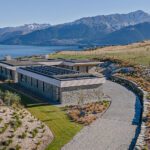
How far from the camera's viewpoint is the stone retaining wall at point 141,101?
34.7 meters

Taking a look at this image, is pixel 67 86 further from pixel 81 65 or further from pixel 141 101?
pixel 81 65

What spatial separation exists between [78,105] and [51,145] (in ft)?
52.1

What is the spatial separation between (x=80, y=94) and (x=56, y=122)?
11.2 m

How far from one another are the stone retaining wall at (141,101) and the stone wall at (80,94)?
6.42 m

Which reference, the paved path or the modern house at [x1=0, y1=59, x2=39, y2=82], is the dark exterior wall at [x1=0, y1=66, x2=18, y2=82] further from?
the paved path

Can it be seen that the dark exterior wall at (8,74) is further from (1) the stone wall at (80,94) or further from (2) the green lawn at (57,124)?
(2) the green lawn at (57,124)

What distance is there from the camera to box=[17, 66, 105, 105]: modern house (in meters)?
53.6

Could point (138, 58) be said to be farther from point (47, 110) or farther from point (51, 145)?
point (51, 145)

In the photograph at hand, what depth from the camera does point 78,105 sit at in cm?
5209

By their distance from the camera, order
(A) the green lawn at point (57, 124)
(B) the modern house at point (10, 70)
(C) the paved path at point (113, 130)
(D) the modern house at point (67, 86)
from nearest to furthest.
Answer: (C) the paved path at point (113, 130)
(A) the green lawn at point (57, 124)
(D) the modern house at point (67, 86)
(B) the modern house at point (10, 70)

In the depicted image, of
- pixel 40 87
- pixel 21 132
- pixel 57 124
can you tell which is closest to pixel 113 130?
pixel 57 124

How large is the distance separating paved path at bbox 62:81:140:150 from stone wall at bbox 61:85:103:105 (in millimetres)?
3104

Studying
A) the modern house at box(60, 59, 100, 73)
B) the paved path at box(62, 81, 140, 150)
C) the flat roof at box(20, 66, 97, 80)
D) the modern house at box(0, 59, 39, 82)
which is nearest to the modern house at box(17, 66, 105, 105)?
the flat roof at box(20, 66, 97, 80)

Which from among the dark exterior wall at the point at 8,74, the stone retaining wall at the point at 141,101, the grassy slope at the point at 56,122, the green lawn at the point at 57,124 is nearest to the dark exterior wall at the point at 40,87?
the dark exterior wall at the point at 8,74
